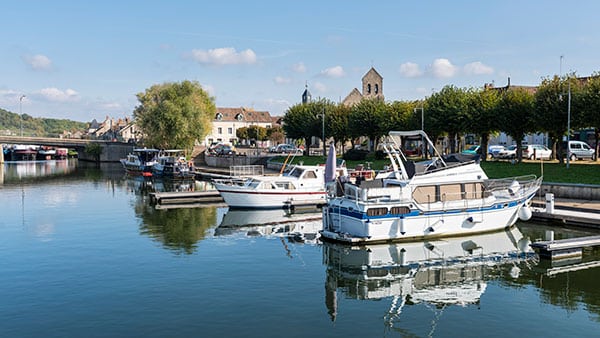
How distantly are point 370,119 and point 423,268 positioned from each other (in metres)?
45.3

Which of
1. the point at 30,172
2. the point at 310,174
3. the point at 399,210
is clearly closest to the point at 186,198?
the point at 310,174

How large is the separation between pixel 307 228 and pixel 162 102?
5482 cm

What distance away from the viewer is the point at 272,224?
32781 millimetres

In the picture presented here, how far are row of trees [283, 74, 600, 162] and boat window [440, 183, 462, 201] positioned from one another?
60.5 ft

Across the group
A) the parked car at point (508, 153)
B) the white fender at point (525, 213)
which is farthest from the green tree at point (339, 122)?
the white fender at point (525, 213)

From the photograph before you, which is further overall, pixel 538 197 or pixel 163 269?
pixel 538 197

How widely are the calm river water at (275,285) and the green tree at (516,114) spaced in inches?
789

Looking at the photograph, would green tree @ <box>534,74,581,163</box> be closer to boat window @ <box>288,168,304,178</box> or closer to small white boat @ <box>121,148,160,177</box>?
boat window @ <box>288,168,304,178</box>

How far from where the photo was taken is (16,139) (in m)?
99.3

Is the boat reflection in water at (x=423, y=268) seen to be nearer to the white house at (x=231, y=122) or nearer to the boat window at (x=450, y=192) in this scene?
the boat window at (x=450, y=192)

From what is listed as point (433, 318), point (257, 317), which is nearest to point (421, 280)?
point (433, 318)

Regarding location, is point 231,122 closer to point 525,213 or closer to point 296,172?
point 296,172

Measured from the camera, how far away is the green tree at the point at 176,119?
256 feet

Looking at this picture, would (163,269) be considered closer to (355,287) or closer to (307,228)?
(355,287)
